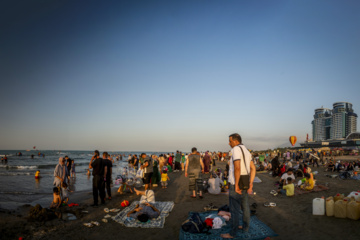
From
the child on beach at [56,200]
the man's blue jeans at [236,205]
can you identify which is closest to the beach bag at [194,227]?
the man's blue jeans at [236,205]

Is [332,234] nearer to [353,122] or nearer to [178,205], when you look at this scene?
[178,205]

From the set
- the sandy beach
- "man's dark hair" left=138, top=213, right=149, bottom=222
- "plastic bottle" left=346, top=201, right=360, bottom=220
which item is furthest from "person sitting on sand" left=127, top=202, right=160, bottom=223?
"plastic bottle" left=346, top=201, right=360, bottom=220

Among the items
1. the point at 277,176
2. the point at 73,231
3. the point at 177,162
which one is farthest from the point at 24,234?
the point at 177,162

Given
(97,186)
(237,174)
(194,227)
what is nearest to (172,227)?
(194,227)

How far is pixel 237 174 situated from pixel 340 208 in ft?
12.4

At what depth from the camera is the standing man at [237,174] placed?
441 centimetres

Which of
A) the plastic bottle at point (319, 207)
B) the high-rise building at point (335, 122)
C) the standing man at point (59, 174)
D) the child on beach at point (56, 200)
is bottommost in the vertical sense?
the child on beach at point (56, 200)

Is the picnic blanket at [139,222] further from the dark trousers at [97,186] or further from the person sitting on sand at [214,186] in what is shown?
the person sitting on sand at [214,186]

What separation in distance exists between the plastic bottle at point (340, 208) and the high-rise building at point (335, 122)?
161 metres

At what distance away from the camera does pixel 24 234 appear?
5137 mm

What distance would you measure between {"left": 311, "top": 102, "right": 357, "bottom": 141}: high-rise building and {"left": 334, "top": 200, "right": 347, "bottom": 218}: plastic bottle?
161 metres

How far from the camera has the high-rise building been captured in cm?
13738

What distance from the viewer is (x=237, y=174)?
4367 millimetres

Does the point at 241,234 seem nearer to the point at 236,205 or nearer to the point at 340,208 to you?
the point at 236,205
